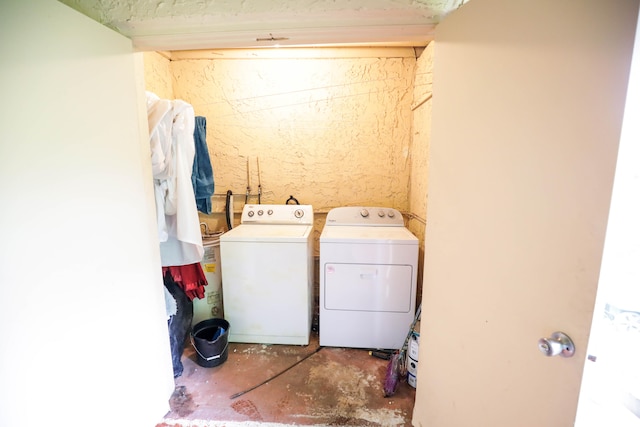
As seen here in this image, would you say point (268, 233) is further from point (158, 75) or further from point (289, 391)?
point (158, 75)

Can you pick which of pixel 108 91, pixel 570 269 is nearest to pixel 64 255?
pixel 108 91

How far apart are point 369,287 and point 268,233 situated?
0.87 metres

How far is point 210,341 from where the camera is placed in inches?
72.2

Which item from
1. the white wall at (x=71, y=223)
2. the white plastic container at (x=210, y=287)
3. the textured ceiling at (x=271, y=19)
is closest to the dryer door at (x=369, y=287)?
the white plastic container at (x=210, y=287)

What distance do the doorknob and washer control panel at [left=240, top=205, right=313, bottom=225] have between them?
1.80 meters

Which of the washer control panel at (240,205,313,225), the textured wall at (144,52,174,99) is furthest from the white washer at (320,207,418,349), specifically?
the textured wall at (144,52,174,99)

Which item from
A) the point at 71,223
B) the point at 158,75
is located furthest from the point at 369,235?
the point at 158,75

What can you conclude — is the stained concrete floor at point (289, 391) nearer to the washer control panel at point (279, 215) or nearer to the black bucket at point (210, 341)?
the black bucket at point (210, 341)

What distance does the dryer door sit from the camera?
73.3 inches

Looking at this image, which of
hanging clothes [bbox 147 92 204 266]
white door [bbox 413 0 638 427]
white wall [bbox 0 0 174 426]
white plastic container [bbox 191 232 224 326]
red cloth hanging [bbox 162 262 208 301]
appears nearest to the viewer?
white door [bbox 413 0 638 427]

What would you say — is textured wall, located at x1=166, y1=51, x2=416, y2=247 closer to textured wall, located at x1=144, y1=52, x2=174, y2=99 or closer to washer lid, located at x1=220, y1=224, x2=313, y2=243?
textured wall, located at x1=144, y1=52, x2=174, y2=99

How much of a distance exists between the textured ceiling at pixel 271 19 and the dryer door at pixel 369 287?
1.40 m

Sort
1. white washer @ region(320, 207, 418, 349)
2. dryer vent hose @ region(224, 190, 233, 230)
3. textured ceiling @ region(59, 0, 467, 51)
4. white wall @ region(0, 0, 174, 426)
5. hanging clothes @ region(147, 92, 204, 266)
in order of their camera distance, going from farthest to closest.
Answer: dryer vent hose @ region(224, 190, 233, 230)
white washer @ region(320, 207, 418, 349)
hanging clothes @ region(147, 92, 204, 266)
textured ceiling @ region(59, 0, 467, 51)
white wall @ region(0, 0, 174, 426)

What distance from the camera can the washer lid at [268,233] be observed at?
6.21 ft
